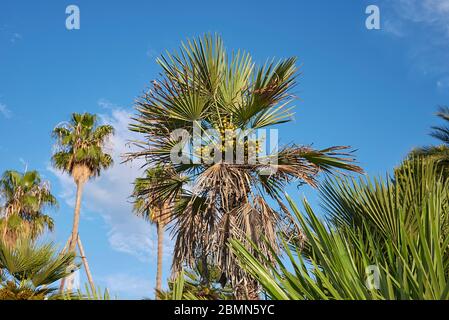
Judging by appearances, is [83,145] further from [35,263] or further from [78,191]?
[35,263]

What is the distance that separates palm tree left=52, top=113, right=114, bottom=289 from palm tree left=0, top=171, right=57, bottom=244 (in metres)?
1.27

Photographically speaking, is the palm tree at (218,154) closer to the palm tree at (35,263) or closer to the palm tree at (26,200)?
the palm tree at (35,263)

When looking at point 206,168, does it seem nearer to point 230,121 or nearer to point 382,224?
point 230,121

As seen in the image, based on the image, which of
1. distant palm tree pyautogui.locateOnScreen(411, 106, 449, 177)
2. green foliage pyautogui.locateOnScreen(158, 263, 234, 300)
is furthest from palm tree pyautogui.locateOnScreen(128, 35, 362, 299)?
distant palm tree pyautogui.locateOnScreen(411, 106, 449, 177)

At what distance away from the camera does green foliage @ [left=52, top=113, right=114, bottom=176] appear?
70.6ft

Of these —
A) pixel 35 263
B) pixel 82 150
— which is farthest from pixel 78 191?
pixel 35 263

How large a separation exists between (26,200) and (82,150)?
3170 mm

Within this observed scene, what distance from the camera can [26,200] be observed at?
20.8 meters

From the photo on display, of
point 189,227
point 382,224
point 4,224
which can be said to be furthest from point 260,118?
point 4,224

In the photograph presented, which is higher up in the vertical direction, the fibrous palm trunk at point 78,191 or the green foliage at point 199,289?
the fibrous palm trunk at point 78,191

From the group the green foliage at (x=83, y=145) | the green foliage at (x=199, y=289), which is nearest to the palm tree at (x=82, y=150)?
the green foliage at (x=83, y=145)

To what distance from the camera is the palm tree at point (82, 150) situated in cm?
2152

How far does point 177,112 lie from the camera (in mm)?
7395

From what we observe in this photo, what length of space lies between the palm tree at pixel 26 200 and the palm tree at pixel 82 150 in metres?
1.27
